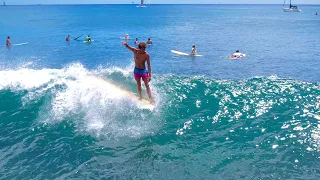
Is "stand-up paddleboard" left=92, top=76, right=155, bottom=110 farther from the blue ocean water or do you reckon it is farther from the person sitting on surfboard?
the person sitting on surfboard

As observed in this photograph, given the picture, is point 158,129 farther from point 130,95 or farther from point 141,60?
point 130,95

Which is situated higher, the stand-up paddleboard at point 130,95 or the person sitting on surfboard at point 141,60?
the person sitting on surfboard at point 141,60

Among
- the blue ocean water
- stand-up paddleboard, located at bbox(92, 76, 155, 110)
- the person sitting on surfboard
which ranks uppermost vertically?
the person sitting on surfboard

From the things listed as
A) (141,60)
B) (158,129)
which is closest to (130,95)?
(141,60)

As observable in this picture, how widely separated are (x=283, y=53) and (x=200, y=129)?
27.2m

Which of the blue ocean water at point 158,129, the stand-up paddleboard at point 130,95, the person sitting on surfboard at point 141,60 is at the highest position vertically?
the person sitting on surfboard at point 141,60

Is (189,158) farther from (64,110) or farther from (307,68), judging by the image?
(307,68)

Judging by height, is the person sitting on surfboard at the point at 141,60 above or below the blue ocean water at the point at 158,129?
above

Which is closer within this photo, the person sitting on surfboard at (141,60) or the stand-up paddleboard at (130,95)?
the person sitting on surfboard at (141,60)

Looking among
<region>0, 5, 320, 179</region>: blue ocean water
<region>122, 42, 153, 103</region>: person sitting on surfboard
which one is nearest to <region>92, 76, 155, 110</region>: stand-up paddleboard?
<region>0, 5, 320, 179</region>: blue ocean water

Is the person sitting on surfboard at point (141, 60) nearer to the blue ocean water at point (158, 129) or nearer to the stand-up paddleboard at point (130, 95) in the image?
the stand-up paddleboard at point (130, 95)

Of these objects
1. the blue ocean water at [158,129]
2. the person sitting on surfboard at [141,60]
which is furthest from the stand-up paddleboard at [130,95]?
the person sitting on surfboard at [141,60]

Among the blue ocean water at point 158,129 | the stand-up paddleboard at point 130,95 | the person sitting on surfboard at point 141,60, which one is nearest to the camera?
the blue ocean water at point 158,129

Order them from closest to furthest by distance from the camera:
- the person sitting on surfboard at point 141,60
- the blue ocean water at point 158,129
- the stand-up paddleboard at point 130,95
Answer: the blue ocean water at point 158,129 < the person sitting on surfboard at point 141,60 < the stand-up paddleboard at point 130,95
